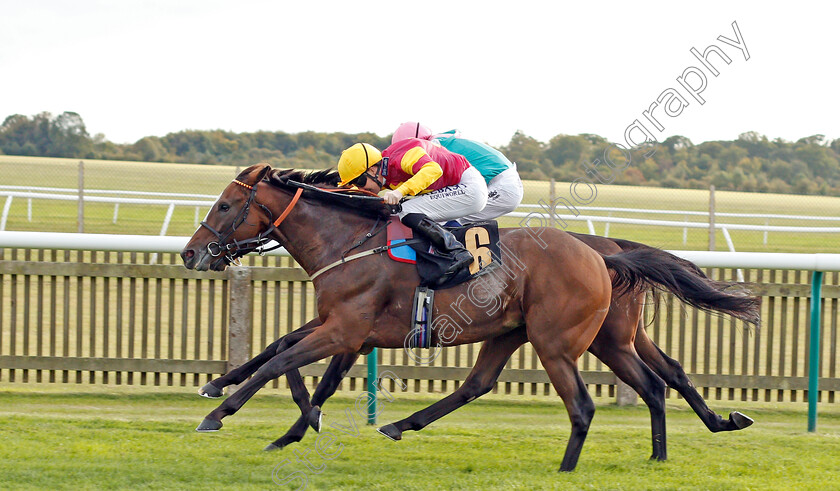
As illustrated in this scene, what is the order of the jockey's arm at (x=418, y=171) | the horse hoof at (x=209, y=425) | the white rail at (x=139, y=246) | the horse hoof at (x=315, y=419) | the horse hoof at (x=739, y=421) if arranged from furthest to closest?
the white rail at (x=139, y=246) → the horse hoof at (x=739, y=421) → the horse hoof at (x=315, y=419) → the jockey's arm at (x=418, y=171) → the horse hoof at (x=209, y=425)

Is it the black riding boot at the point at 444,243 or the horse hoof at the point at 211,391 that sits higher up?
the black riding boot at the point at 444,243

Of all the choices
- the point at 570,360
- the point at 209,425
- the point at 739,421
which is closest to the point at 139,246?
the point at 209,425

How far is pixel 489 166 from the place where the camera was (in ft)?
16.1

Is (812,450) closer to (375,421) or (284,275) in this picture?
(375,421)

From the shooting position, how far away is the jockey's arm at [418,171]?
4.24 meters

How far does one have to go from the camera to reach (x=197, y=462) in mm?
4238

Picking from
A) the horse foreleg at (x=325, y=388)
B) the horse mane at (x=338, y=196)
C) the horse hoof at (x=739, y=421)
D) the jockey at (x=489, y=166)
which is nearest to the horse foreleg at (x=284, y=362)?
the horse foreleg at (x=325, y=388)

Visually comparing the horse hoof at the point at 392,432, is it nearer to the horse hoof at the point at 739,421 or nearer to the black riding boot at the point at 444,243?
the black riding boot at the point at 444,243

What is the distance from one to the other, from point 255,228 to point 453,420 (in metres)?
1.94

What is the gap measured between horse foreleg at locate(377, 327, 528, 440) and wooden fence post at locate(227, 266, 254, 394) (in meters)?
1.40

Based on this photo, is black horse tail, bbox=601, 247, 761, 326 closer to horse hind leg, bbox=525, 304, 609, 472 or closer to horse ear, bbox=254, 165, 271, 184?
horse hind leg, bbox=525, 304, 609, 472

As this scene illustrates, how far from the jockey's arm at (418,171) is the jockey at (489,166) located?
22.3 inches

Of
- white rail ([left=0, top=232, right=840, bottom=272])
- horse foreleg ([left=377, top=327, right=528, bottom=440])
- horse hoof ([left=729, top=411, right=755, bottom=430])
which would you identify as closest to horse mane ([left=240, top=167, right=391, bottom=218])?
horse foreleg ([left=377, top=327, right=528, bottom=440])

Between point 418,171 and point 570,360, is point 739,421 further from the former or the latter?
point 418,171
